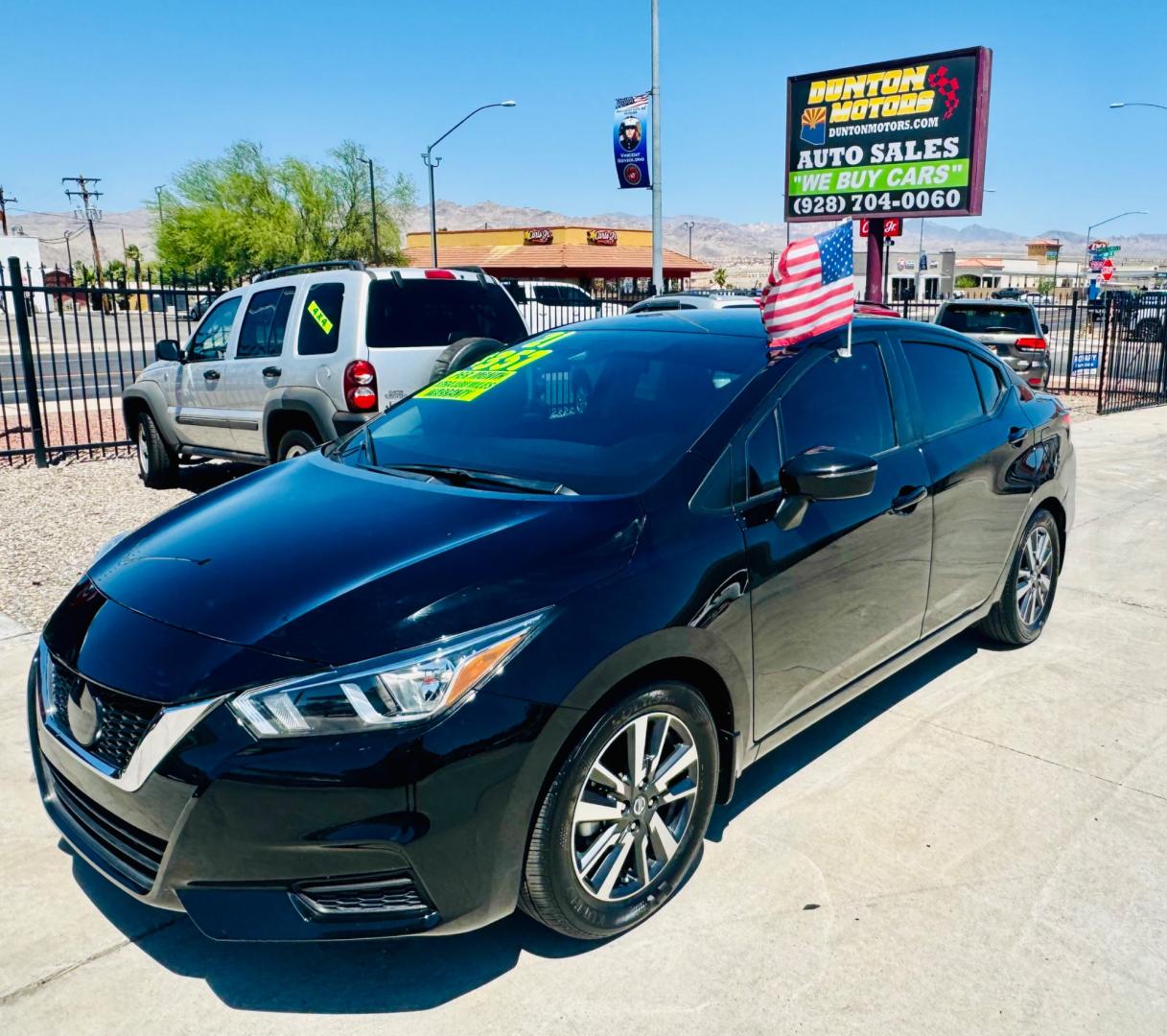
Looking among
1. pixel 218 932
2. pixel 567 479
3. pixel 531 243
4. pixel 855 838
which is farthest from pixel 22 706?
pixel 531 243

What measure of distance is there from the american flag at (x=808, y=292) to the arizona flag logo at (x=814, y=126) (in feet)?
56.5

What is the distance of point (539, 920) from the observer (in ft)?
8.77

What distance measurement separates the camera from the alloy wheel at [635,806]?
2.67m

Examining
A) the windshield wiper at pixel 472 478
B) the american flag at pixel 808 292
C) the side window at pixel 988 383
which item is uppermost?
the american flag at pixel 808 292

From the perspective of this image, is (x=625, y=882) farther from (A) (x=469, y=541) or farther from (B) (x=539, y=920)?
(A) (x=469, y=541)

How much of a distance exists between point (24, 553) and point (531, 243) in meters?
66.2

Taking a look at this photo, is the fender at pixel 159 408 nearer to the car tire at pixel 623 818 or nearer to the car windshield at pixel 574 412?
the car windshield at pixel 574 412

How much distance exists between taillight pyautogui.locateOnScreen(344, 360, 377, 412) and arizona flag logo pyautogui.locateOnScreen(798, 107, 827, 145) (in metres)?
15.0

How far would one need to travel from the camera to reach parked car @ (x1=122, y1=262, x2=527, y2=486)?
7105mm

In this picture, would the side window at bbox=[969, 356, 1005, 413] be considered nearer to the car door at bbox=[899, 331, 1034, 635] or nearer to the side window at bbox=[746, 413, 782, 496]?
the car door at bbox=[899, 331, 1034, 635]

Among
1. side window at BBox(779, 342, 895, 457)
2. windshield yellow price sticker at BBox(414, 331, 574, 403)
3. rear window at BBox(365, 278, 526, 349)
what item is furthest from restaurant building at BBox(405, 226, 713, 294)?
side window at BBox(779, 342, 895, 457)

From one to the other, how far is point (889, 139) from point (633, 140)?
5.11 m

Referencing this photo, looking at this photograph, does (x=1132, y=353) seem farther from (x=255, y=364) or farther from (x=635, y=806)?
(x=635, y=806)

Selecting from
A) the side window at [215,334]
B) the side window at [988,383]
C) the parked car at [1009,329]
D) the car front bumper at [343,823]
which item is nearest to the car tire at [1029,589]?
the side window at [988,383]
